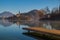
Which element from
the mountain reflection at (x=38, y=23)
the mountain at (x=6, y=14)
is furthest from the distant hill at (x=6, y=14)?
the mountain reflection at (x=38, y=23)

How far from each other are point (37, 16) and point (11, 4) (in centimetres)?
121

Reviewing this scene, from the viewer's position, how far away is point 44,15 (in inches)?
247

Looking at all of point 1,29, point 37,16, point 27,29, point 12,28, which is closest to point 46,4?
point 37,16

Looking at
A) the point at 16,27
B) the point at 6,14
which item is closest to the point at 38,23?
the point at 16,27

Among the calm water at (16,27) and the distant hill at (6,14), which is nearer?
the calm water at (16,27)

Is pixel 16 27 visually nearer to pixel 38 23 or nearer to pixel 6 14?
pixel 6 14

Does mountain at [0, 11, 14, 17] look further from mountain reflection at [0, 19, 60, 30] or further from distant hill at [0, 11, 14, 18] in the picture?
mountain reflection at [0, 19, 60, 30]

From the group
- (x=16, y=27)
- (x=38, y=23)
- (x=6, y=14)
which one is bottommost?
(x=16, y=27)

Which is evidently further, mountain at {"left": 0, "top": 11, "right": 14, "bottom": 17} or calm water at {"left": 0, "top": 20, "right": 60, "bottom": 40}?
mountain at {"left": 0, "top": 11, "right": 14, "bottom": 17}

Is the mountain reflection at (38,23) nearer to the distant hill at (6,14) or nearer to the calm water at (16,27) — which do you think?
the calm water at (16,27)

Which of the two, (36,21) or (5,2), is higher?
(5,2)

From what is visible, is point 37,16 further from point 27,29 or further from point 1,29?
point 1,29

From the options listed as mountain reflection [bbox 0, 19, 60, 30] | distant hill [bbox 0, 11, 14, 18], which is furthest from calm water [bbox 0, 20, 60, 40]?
distant hill [bbox 0, 11, 14, 18]

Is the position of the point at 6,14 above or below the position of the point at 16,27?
above
